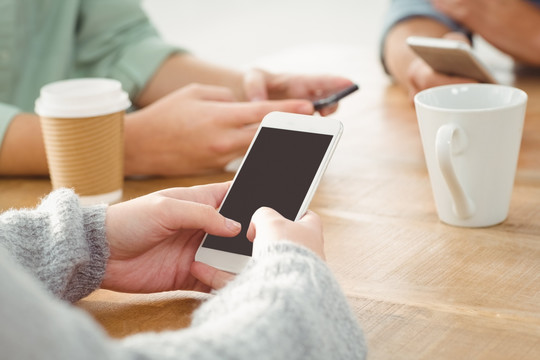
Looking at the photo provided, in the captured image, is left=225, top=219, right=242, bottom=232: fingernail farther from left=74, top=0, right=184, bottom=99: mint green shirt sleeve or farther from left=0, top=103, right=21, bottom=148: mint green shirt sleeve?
left=74, top=0, right=184, bottom=99: mint green shirt sleeve

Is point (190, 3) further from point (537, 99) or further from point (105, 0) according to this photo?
point (537, 99)

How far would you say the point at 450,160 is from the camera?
722mm

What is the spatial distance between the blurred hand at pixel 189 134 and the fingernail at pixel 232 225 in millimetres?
306

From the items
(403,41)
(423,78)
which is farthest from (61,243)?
(403,41)

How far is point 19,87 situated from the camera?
4.08ft

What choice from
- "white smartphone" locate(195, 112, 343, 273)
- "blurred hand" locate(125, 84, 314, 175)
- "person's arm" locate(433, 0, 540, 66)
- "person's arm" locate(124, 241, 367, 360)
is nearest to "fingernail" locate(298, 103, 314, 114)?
"blurred hand" locate(125, 84, 314, 175)

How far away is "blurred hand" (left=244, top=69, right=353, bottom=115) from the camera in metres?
1.13

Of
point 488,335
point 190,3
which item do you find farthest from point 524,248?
point 190,3

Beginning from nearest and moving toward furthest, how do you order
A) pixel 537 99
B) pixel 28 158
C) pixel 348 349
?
1. pixel 348 349
2. pixel 28 158
3. pixel 537 99

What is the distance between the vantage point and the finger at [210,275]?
648mm

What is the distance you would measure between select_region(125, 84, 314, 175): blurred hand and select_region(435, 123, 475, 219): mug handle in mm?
254

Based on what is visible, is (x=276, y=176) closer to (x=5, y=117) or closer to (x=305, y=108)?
(x=305, y=108)

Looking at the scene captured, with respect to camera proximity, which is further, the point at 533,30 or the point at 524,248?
the point at 533,30

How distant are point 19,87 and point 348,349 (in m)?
0.92
